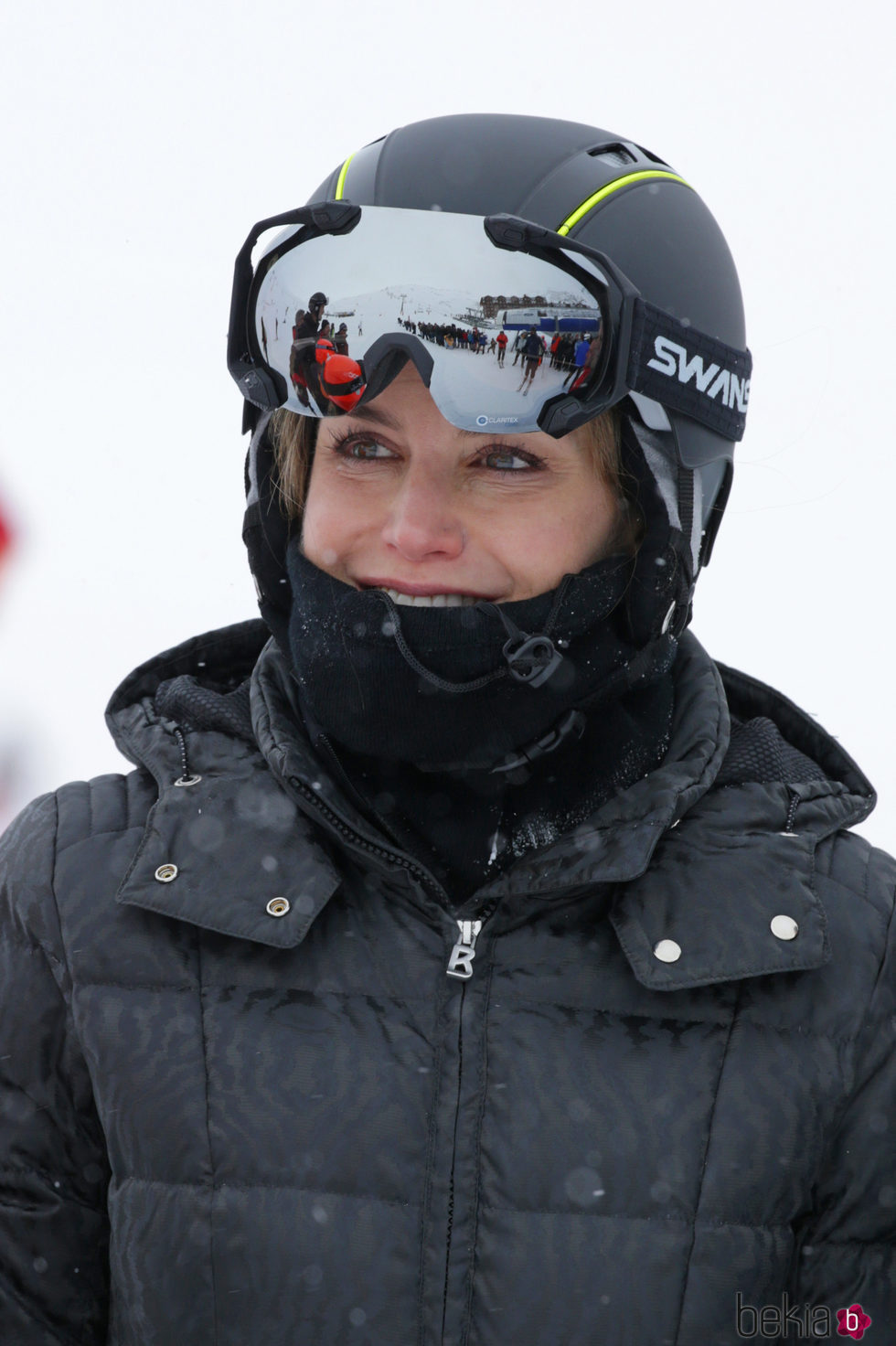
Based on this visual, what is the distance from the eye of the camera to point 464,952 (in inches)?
Answer: 75.9

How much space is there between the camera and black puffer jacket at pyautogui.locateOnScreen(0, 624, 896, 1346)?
1.83 metres

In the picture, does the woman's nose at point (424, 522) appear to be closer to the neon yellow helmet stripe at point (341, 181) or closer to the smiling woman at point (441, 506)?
the smiling woman at point (441, 506)

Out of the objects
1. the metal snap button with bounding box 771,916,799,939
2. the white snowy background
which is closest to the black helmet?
the metal snap button with bounding box 771,916,799,939

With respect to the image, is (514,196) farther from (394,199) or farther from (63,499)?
(63,499)

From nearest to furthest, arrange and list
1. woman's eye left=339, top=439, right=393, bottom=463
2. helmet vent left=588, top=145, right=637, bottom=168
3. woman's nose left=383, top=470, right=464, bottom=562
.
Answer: woman's nose left=383, top=470, right=464, bottom=562 → woman's eye left=339, top=439, right=393, bottom=463 → helmet vent left=588, top=145, right=637, bottom=168

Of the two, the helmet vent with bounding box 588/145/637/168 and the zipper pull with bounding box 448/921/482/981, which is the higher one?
the helmet vent with bounding box 588/145/637/168

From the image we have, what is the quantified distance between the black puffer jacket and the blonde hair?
50 cm

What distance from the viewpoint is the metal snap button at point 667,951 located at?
190 cm

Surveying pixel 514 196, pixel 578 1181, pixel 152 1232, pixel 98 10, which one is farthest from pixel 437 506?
pixel 98 10

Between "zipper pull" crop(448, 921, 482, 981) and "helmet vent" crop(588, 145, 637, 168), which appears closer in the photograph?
"zipper pull" crop(448, 921, 482, 981)

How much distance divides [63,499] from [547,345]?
14.7 feet

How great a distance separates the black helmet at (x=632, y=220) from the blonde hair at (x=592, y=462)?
0.08ft

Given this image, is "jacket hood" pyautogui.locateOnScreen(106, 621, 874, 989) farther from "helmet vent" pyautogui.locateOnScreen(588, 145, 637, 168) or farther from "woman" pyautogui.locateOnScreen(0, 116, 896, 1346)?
"helmet vent" pyautogui.locateOnScreen(588, 145, 637, 168)

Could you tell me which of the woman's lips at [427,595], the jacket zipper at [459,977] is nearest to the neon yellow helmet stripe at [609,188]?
the woman's lips at [427,595]
